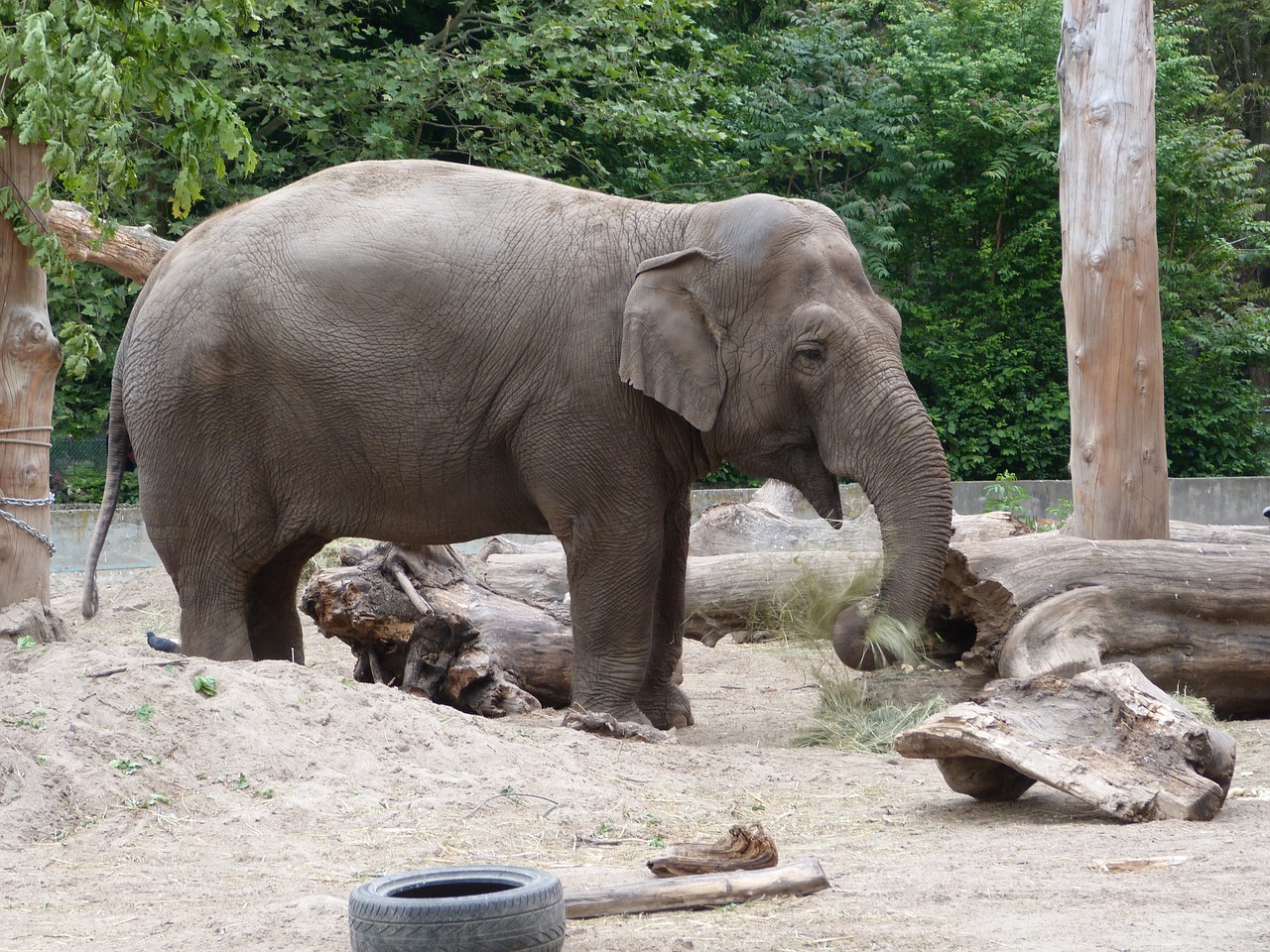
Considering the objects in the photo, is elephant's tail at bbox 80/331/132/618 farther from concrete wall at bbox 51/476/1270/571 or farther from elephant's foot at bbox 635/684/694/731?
concrete wall at bbox 51/476/1270/571

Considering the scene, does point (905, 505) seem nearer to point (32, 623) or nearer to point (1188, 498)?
point (32, 623)

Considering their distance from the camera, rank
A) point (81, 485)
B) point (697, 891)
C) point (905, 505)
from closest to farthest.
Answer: point (697, 891), point (905, 505), point (81, 485)

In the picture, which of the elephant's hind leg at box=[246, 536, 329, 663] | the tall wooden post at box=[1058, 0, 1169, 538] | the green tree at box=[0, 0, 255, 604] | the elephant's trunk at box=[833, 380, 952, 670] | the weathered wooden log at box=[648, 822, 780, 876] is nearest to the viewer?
the weathered wooden log at box=[648, 822, 780, 876]

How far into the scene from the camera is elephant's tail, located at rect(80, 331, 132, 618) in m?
7.81

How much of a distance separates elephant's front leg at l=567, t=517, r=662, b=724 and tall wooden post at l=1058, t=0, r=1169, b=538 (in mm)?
3855

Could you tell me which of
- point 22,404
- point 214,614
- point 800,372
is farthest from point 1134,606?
point 22,404

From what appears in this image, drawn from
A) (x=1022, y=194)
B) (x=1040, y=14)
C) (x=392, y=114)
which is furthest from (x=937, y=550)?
(x=1040, y=14)

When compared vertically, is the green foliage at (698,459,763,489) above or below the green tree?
below

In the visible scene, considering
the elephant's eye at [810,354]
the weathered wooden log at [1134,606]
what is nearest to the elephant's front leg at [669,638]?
the elephant's eye at [810,354]

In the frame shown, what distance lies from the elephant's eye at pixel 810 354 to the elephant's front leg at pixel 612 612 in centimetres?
103

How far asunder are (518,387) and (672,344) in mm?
808

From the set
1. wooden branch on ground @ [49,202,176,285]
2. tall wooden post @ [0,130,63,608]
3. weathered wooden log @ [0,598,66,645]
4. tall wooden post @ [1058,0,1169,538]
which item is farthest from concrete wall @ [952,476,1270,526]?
weathered wooden log @ [0,598,66,645]

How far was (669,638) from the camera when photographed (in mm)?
7652

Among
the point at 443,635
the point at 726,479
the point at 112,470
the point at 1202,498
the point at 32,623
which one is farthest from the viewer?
the point at 726,479
